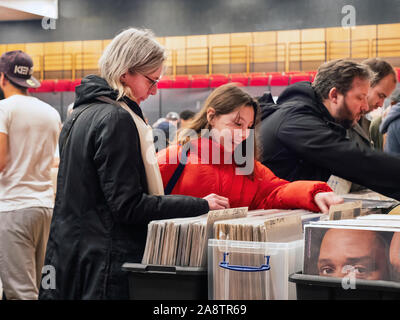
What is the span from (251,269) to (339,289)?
20 cm

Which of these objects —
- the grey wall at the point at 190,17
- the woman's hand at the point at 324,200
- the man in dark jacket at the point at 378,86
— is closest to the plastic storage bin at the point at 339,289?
the woman's hand at the point at 324,200

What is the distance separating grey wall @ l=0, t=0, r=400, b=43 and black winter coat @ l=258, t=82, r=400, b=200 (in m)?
8.85

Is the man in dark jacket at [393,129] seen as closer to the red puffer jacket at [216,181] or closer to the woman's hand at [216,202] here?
the red puffer jacket at [216,181]

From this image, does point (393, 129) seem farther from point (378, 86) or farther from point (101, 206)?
point (101, 206)

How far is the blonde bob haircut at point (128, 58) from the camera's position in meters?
1.72

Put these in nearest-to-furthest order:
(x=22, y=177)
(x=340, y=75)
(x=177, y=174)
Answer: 1. (x=177, y=174)
2. (x=340, y=75)
3. (x=22, y=177)

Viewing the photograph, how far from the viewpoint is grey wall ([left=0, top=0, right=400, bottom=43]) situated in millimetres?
10719

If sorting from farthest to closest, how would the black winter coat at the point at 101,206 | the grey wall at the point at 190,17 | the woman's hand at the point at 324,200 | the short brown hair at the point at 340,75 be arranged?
the grey wall at the point at 190,17 < the short brown hair at the point at 340,75 < the woman's hand at the point at 324,200 < the black winter coat at the point at 101,206

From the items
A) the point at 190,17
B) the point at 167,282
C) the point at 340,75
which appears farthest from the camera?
the point at 190,17

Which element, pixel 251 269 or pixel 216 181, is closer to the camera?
pixel 251 269

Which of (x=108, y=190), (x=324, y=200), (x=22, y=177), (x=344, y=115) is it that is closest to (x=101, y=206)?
(x=108, y=190)

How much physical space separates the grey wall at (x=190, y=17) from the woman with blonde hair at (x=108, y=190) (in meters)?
9.62

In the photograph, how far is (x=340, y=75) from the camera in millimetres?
2266
